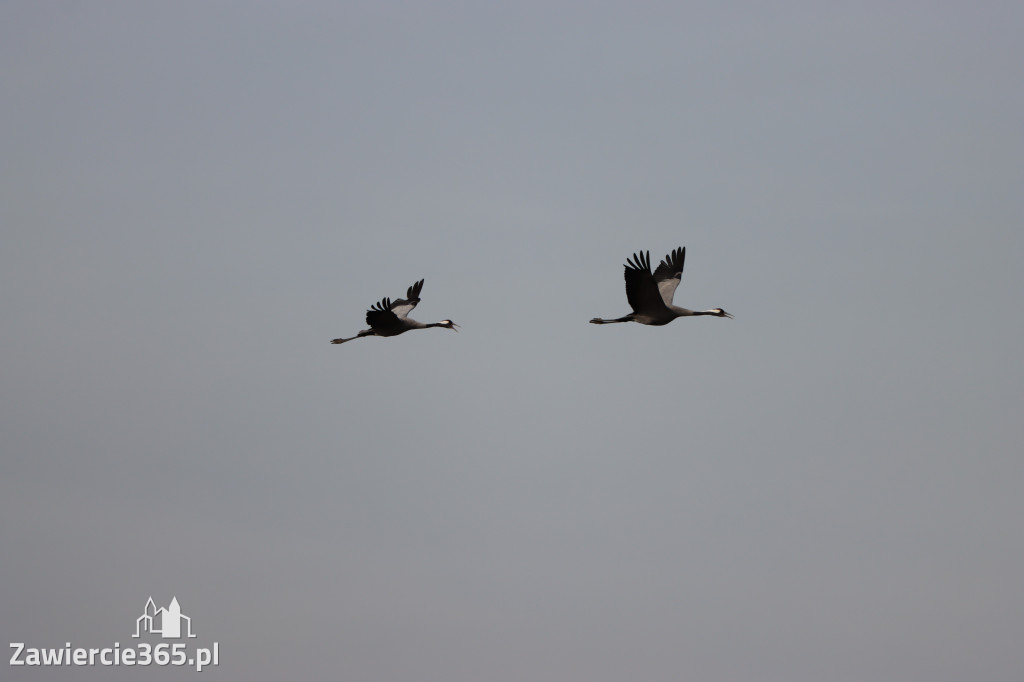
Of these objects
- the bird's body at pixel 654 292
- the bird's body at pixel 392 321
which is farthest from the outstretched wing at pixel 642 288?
the bird's body at pixel 392 321

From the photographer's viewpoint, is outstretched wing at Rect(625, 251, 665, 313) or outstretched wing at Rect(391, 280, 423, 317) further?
outstretched wing at Rect(391, 280, 423, 317)

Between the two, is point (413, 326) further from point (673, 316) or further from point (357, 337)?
point (673, 316)

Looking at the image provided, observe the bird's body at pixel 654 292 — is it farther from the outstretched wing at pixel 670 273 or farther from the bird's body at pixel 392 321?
the bird's body at pixel 392 321

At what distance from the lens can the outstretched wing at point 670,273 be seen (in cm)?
4806

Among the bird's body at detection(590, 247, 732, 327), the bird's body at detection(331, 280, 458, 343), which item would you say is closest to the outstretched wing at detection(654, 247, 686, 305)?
the bird's body at detection(590, 247, 732, 327)

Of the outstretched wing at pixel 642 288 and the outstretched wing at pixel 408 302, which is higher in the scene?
the outstretched wing at pixel 408 302

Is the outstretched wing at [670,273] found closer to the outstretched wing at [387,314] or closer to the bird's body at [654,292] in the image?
the bird's body at [654,292]

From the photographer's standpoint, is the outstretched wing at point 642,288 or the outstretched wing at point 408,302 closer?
the outstretched wing at point 642,288

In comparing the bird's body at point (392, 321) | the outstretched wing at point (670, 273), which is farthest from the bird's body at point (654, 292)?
the bird's body at point (392, 321)

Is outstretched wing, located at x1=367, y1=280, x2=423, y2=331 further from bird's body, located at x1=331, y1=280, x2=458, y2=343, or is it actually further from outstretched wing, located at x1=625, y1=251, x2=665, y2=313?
outstretched wing, located at x1=625, y1=251, x2=665, y2=313

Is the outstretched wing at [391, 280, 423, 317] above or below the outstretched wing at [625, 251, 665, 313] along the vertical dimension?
above

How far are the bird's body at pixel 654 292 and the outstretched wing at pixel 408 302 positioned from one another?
701cm

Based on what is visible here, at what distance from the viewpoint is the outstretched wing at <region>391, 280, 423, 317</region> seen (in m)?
51.1

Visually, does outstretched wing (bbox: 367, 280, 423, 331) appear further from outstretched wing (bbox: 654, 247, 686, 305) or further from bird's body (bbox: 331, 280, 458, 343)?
outstretched wing (bbox: 654, 247, 686, 305)
